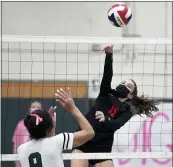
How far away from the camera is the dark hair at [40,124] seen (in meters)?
3.90

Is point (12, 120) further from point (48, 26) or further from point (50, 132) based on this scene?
point (50, 132)

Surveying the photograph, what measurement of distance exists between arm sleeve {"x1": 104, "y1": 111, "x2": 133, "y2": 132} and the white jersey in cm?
151

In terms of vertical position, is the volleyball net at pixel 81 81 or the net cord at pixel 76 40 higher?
the net cord at pixel 76 40

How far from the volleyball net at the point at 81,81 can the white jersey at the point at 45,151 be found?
3613 mm

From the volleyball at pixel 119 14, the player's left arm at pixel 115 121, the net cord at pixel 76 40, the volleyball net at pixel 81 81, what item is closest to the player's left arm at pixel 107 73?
the player's left arm at pixel 115 121

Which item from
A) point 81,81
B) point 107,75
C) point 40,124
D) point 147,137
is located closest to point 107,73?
point 107,75

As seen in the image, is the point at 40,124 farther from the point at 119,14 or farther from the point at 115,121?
the point at 119,14

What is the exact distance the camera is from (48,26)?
9.93m

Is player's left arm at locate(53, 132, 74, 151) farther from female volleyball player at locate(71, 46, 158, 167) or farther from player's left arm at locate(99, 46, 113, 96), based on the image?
player's left arm at locate(99, 46, 113, 96)

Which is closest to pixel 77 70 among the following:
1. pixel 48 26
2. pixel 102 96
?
pixel 48 26

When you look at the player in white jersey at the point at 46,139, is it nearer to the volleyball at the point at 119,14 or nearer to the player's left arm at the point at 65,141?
the player's left arm at the point at 65,141

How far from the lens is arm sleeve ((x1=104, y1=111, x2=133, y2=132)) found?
→ 5520 millimetres

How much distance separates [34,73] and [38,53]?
544mm

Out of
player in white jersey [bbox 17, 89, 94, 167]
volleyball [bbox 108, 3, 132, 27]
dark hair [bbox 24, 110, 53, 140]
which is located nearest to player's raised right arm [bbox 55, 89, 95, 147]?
player in white jersey [bbox 17, 89, 94, 167]
